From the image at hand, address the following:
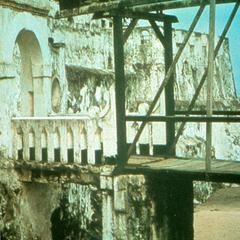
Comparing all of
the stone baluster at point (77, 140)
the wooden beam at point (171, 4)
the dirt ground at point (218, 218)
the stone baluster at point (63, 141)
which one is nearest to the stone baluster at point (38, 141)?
the stone baluster at point (63, 141)

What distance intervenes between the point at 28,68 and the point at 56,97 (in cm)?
158

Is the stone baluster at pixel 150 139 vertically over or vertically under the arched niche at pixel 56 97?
under

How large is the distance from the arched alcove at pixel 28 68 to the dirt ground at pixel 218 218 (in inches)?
399

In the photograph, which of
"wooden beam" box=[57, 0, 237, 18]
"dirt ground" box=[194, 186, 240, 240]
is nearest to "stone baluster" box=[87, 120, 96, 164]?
"wooden beam" box=[57, 0, 237, 18]

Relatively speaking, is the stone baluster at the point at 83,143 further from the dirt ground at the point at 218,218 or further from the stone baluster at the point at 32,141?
the dirt ground at the point at 218,218

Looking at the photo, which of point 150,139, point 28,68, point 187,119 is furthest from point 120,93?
point 28,68

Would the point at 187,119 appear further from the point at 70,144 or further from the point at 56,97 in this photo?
the point at 56,97

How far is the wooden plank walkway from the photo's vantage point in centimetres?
638

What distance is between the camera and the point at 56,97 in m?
13.3

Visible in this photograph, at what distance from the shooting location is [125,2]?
707 centimetres

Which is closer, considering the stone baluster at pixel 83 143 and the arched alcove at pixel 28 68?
the stone baluster at pixel 83 143

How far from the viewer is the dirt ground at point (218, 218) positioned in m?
19.7

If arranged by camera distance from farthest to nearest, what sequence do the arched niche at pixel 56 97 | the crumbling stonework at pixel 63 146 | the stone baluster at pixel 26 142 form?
1. the arched niche at pixel 56 97
2. the stone baluster at pixel 26 142
3. the crumbling stonework at pixel 63 146

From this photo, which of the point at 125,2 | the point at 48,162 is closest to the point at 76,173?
the point at 48,162
